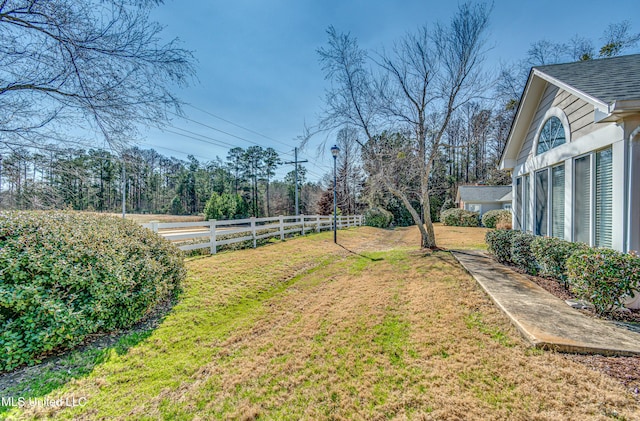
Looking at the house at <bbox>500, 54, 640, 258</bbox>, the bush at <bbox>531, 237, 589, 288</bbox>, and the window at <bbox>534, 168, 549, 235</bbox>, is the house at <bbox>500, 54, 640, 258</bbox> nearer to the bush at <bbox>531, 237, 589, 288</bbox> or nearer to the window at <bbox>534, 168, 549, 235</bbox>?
the window at <bbox>534, 168, 549, 235</bbox>

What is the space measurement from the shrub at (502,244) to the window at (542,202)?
54 centimetres

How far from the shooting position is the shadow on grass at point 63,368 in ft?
6.95

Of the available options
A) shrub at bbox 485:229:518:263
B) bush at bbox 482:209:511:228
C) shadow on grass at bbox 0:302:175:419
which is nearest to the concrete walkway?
shrub at bbox 485:229:518:263

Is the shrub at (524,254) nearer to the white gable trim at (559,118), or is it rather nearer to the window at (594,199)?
the window at (594,199)

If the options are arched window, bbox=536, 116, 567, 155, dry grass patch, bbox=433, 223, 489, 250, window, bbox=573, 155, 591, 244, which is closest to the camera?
window, bbox=573, 155, 591, 244

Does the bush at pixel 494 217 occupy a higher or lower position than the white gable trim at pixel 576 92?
lower

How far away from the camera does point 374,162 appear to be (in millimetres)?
9352

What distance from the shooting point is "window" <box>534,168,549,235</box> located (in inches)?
228

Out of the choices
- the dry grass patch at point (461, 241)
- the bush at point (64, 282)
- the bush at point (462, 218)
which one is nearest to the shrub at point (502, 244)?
the dry grass patch at point (461, 241)

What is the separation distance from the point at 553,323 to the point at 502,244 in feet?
13.0

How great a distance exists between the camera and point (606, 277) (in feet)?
10.6

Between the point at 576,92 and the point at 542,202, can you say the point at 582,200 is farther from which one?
the point at 576,92

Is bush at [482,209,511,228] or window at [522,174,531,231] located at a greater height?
window at [522,174,531,231]

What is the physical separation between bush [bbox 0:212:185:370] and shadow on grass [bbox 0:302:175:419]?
0.37 feet
